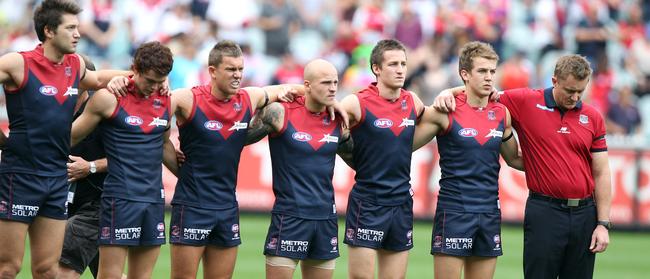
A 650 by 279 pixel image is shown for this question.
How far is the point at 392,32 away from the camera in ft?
83.9

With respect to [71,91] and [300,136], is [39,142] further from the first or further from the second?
[300,136]

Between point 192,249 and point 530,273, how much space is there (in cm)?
334

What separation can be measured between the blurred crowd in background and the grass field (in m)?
4.85

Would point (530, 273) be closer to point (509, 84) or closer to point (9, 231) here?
point (9, 231)

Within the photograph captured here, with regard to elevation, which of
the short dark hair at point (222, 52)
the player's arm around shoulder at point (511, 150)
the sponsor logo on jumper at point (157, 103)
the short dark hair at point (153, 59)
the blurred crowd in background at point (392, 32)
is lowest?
the player's arm around shoulder at point (511, 150)

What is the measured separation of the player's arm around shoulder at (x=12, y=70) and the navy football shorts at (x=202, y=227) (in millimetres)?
1907

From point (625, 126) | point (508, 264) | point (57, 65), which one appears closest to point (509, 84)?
point (625, 126)

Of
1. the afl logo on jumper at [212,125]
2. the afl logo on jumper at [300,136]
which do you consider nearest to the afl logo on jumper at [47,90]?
the afl logo on jumper at [212,125]

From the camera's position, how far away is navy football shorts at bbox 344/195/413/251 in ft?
36.8

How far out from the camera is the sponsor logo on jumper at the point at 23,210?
10438 millimetres

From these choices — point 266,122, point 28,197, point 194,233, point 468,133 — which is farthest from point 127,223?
point 468,133

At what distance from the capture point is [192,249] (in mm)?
10867

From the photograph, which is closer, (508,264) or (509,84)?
(508,264)

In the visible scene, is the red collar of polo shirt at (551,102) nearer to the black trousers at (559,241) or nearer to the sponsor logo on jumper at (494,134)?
the sponsor logo on jumper at (494,134)
